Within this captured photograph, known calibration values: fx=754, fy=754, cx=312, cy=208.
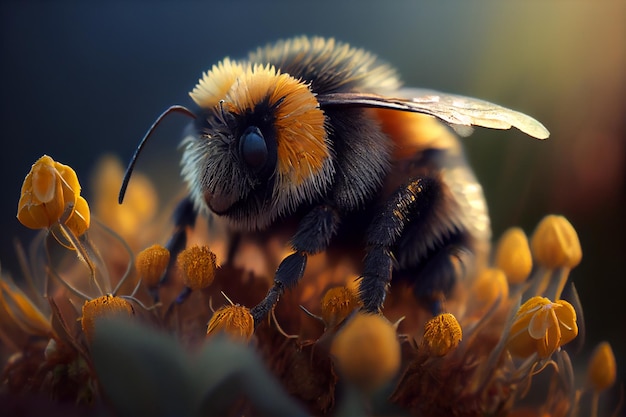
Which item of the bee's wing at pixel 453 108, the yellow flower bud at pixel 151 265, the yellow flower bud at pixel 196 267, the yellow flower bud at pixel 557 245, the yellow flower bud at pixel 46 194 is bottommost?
the yellow flower bud at pixel 151 265

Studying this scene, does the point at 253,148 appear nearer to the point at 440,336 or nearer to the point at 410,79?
the point at 440,336

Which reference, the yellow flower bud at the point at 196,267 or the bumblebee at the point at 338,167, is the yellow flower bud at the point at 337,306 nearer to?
the bumblebee at the point at 338,167

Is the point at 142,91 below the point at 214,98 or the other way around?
below

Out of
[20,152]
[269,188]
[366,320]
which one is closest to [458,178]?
[269,188]

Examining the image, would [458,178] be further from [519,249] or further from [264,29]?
[264,29]

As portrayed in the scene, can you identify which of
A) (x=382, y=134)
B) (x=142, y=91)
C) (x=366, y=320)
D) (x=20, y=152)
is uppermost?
(x=382, y=134)

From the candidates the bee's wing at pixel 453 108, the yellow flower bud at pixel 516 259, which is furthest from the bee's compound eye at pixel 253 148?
the yellow flower bud at pixel 516 259
